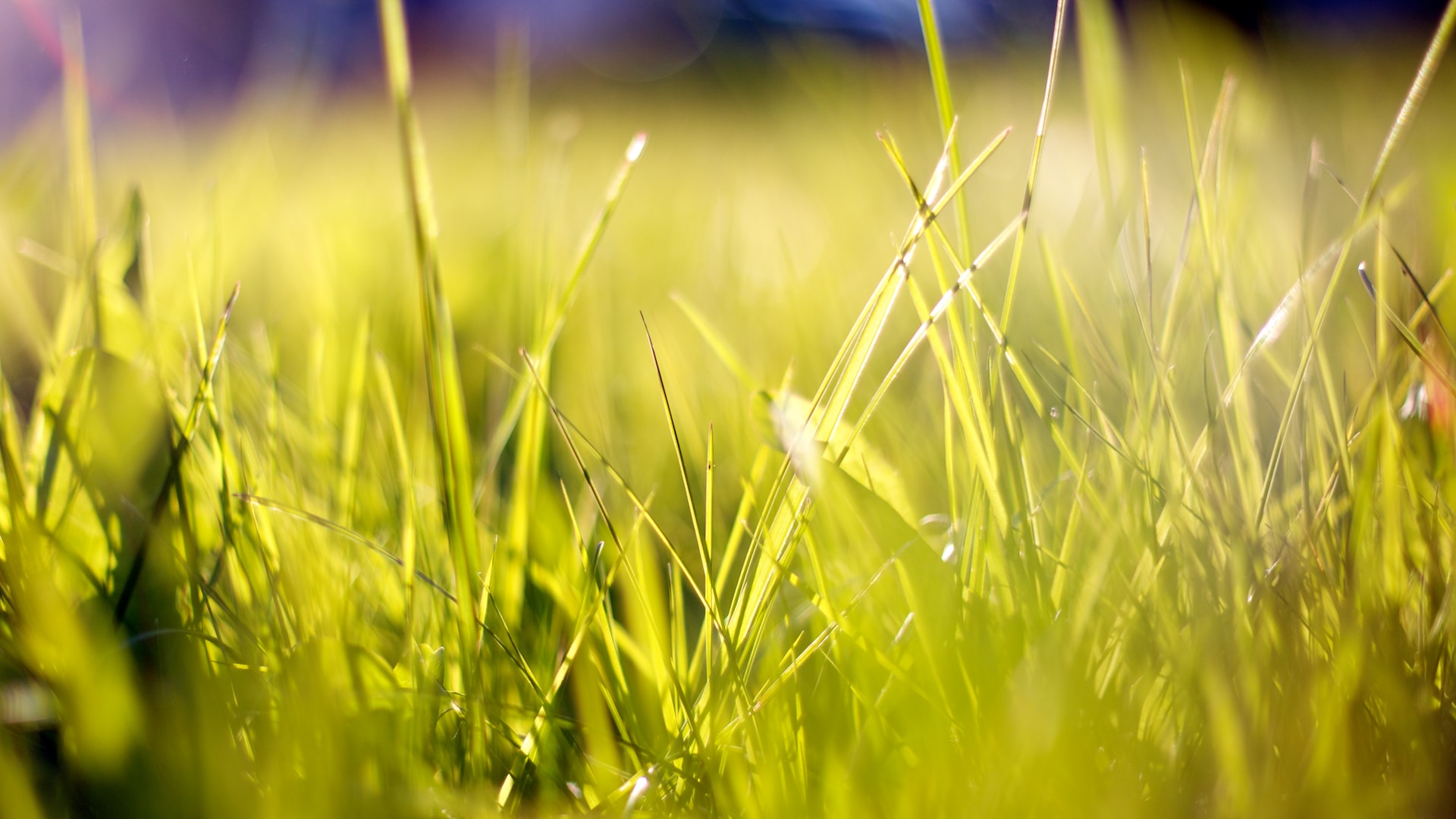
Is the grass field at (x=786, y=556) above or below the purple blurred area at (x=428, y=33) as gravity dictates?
below

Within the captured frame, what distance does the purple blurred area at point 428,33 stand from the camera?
1.07m

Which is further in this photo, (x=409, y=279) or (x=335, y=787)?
(x=409, y=279)

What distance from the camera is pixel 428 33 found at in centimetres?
589

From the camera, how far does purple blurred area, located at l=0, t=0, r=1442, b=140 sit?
107 centimetres

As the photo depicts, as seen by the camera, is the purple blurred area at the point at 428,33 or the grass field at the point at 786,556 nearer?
the grass field at the point at 786,556

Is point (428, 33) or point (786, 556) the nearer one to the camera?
point (786, 556)

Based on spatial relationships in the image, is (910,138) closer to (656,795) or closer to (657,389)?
(657,389)

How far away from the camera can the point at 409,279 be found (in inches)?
32.5

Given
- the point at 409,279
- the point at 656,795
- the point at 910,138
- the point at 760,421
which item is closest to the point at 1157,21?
the point at 910,138

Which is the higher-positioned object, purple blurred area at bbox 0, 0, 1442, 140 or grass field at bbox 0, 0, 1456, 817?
purple blurred area at bbox 0, 0, 1442, 140

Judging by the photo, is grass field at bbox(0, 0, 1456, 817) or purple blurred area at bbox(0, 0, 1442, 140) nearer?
grass field at bbox(0, 0, 1456, 817)

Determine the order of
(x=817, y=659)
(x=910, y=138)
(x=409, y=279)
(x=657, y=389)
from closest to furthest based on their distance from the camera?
(x=817, y=659) < (x=657, y=389) < (x=409, y=279) < (x=910, y=138)

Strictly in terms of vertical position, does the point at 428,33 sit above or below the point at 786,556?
above

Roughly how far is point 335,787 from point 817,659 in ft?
0.58
